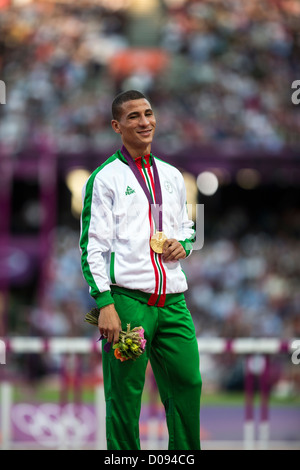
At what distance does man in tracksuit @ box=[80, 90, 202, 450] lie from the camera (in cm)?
430

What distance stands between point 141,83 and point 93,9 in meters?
3.24

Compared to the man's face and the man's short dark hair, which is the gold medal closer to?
the man's face

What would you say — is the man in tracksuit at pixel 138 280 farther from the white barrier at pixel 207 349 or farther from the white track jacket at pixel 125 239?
the white barrier at pixel 207 349

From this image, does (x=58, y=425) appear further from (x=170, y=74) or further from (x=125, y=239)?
(x=170, y=74)

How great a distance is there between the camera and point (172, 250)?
4.36 meters

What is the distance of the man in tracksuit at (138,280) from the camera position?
A: 4.30 metres

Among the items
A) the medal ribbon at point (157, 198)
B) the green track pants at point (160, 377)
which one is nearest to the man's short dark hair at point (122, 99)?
the medal ribbon at point (157, 198)

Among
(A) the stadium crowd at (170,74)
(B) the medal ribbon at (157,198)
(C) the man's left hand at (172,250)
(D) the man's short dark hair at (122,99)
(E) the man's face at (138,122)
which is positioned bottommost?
(C) the man's left hand at (172,250)

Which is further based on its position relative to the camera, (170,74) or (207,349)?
(170,74)

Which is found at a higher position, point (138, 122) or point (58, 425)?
point (138, 122)

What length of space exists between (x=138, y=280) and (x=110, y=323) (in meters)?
0.26

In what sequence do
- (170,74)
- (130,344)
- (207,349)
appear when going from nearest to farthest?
(130,344) → (207,349) → (170,74)

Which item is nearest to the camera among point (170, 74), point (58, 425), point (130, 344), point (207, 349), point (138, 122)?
point (130, 344)

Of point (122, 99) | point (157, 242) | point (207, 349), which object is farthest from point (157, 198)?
point (207, 349)
